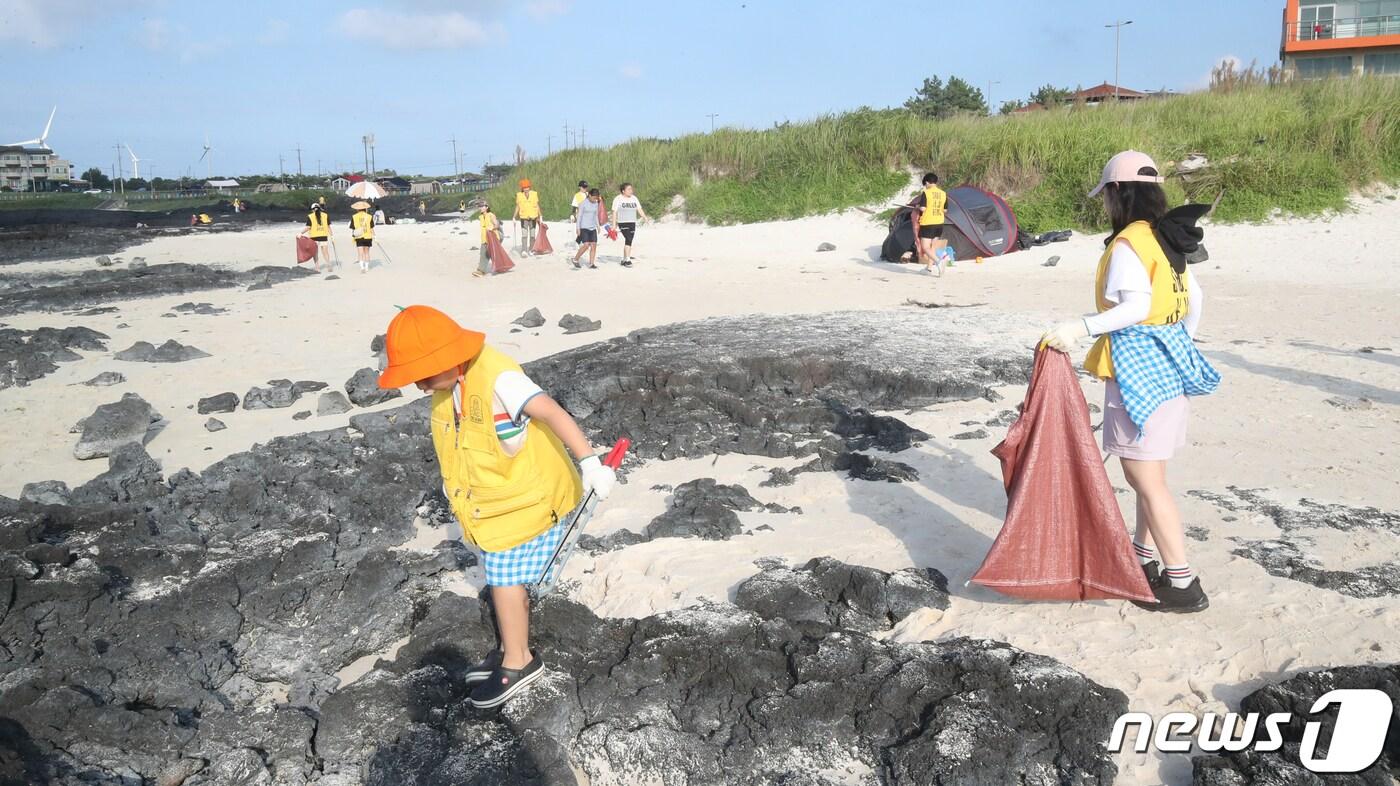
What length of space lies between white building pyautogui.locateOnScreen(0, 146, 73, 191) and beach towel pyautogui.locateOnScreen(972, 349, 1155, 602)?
80111 millimetres

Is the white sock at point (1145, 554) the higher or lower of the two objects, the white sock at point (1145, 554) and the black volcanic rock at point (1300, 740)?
the higher

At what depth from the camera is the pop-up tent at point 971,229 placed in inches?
618

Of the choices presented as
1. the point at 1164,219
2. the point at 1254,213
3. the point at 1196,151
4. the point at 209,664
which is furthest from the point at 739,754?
the point at 1196,151

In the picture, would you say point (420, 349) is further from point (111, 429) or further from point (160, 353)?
point (160, 353)

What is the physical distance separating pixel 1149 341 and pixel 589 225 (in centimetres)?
1337

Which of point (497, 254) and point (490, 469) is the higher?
point (497, 254)

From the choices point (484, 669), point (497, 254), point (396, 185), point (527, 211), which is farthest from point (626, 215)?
point (396, 185)

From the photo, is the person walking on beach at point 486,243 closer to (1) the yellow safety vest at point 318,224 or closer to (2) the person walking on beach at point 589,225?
(2) the person walking on beach at point 589,225

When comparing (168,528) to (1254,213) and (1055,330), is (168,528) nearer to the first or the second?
(1055,330)

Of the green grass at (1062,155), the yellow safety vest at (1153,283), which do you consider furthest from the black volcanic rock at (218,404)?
the green grass at (1062,155)

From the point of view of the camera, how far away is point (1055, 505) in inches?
145

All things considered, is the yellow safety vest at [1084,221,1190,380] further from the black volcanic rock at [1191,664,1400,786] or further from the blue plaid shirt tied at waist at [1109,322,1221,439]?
the black volcanic rock at [1191,664,1400,786]

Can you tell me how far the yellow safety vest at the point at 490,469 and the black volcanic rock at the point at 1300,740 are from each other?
2.19m

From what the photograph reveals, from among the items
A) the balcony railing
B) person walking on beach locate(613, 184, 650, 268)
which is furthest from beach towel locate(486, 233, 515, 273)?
the balcony railing
